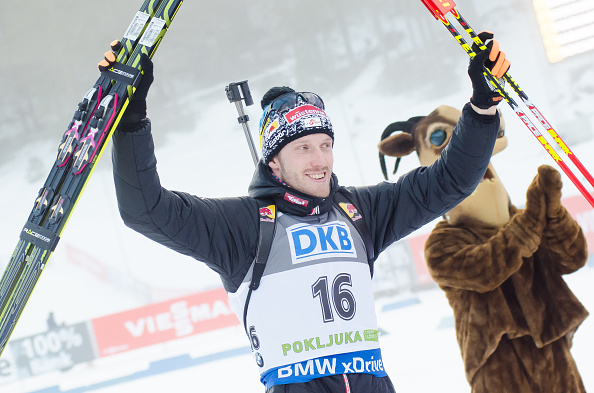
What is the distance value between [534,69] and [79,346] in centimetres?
388

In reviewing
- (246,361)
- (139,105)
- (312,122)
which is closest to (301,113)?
(312,122)

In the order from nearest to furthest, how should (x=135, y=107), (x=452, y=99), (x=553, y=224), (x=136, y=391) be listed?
1. (x=135, y=107)
2. (x=553, y=224)
3. (x=136, y=391)
4. (x=452, y=99)

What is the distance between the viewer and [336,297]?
49.6 inches

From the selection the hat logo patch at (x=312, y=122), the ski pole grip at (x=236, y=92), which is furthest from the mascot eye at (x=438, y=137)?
the hat logo patch at (x=312, y=122)

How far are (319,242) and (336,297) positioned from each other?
4.3 inches

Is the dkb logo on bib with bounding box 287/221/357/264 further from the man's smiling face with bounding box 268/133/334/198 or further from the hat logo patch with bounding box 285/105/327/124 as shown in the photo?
the hat logo patch with bounding box 285/105/327/124

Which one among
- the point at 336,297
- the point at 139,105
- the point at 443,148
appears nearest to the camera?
the point at 139,105

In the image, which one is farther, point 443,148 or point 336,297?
point 443,148

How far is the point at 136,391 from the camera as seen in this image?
4.15m

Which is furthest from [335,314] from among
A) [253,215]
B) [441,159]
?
[441,159]

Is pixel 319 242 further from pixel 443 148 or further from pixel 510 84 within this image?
pixel 443 148

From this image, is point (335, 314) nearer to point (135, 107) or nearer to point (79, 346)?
point (135, 107)

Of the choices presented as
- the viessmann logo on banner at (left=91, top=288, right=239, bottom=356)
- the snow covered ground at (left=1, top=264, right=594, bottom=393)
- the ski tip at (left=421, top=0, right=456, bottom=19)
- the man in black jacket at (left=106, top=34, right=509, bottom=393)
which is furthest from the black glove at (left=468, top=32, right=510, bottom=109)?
the viessmann logo on banner at (left=91, top=288, right=239, bottom=356)

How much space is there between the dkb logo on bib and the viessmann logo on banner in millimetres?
3697
